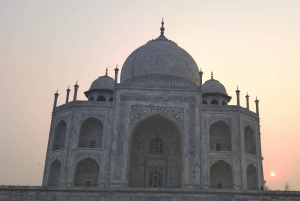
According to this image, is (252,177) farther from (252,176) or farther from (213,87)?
(213,87)

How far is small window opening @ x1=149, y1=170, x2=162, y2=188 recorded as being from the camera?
1995 centimetres

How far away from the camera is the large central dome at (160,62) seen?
2380cm

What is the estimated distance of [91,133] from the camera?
20969mm

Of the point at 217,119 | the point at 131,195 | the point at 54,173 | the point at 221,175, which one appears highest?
the point at 217,119

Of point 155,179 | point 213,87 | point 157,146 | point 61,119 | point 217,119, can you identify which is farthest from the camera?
point 213,87

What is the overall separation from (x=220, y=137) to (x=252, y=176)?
2946 millimetres

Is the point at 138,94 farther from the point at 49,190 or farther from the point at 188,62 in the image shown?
the point at 49,190

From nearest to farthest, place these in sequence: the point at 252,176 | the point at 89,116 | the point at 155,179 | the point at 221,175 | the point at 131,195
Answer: the point at 131,195
the point at 221,175
the point at 155,179
the point at 89,116
the point at 252,176

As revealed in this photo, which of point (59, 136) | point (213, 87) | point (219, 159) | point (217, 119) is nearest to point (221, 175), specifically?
point (219, 159)

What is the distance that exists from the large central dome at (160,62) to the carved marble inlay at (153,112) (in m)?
4.11

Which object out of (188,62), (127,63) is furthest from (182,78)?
(127,63)

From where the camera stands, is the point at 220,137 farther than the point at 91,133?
No

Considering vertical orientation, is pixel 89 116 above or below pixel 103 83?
below

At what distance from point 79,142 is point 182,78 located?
319 inches
